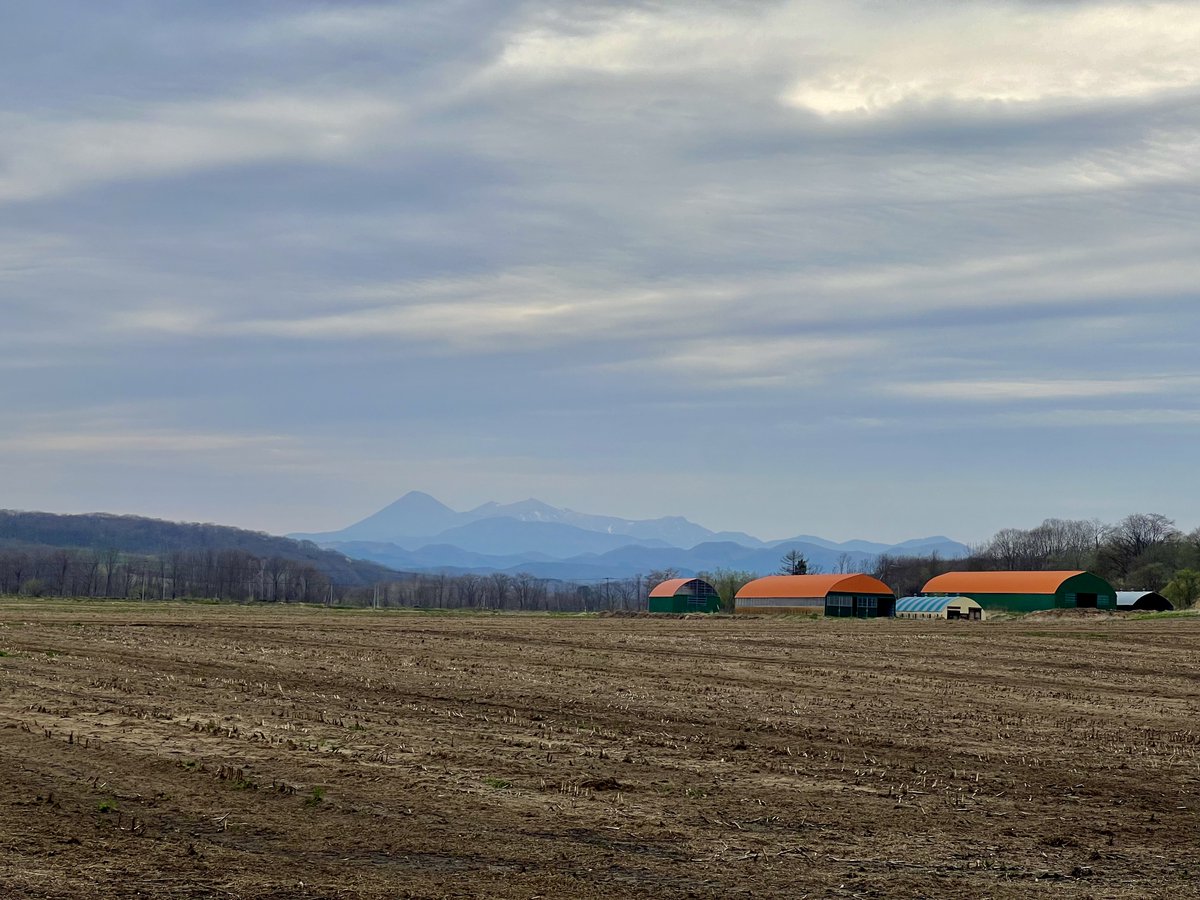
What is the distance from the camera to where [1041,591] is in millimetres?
122250

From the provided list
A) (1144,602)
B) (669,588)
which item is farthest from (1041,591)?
(669,588)

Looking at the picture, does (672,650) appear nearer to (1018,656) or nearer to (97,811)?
(1018,656)

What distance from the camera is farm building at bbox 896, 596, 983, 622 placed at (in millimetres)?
121812

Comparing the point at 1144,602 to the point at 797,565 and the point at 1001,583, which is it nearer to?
the point at 1001,583

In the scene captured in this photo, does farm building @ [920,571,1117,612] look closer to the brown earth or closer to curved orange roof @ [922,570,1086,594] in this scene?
curved orange roof @ [922,570,1086,594]

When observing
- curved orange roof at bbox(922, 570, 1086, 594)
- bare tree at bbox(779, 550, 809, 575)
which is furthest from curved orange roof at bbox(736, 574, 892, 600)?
bare tree at bbox(779, 550, 809, 575)

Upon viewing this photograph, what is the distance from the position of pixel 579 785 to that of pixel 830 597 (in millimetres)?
110139

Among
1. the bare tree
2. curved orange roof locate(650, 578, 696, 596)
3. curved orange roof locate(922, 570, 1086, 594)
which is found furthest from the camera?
the bare tree

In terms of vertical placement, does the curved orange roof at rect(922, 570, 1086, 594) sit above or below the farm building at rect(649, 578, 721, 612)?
above

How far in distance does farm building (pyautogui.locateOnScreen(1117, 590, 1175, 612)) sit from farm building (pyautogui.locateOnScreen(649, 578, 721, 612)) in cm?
4259

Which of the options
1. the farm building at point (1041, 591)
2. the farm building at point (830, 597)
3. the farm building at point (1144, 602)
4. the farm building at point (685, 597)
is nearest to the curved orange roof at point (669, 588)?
the farm building at point (685, 597)

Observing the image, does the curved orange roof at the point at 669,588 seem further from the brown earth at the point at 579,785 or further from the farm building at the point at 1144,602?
the brown earth at the point at 579,785

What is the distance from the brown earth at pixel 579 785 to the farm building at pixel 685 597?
11043cm

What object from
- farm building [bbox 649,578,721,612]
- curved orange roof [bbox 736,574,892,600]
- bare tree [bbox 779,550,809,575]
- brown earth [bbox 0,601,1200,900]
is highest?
bare tree [bbox 779,550,809,575]
